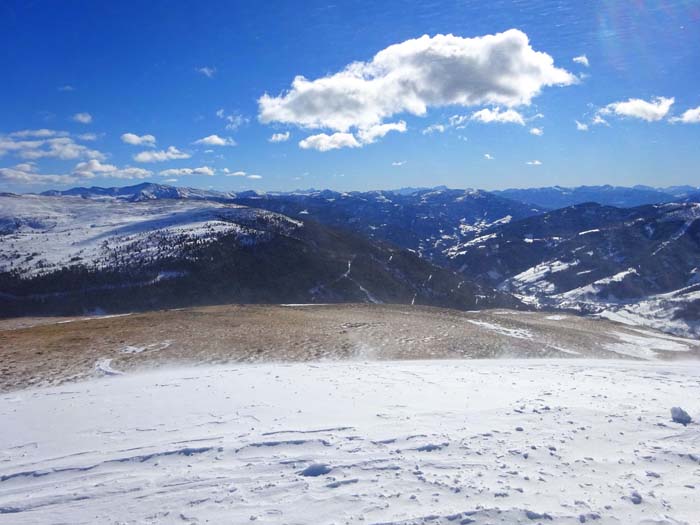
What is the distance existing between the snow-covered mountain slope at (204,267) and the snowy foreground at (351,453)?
57863 millimetres

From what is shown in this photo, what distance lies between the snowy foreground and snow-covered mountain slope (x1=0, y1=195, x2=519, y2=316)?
57863 mm

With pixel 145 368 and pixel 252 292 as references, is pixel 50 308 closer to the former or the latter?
pixel 252 292

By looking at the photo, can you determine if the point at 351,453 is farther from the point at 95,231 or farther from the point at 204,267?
the point at 95,231

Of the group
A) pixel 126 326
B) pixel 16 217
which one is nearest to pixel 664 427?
pixel 126 326

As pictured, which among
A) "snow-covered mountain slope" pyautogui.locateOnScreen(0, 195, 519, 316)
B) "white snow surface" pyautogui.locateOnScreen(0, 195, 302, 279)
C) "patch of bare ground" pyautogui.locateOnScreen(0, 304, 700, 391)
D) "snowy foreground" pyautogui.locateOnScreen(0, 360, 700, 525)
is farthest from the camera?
"white snow surface" pyautogui.locateOnScreen(0, 195, 302, 279)

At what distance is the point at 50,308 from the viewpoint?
6288 centimetres

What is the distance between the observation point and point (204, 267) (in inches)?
2990

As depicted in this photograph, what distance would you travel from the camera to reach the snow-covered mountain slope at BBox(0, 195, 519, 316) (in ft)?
222

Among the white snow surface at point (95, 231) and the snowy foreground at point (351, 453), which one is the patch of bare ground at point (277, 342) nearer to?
the snowy foreground at point (351, 453)

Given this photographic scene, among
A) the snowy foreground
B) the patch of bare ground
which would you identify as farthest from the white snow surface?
the snowy foreground

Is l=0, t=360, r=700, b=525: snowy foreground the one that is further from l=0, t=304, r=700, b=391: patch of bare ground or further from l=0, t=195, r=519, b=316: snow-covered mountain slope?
l=0, t=195, r=519, b=316: snow-covered mountain slope

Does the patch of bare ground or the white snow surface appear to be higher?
the white snow surface

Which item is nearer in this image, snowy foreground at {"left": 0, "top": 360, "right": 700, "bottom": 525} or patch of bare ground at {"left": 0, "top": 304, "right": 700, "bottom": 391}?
snowy foreground at {"left": 0, "top": 360, "right": 700, "bottom": 525}

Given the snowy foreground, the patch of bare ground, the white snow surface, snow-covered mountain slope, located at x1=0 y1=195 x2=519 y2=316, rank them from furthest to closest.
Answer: the white snow surface, snow-covered mountain slope, located at x1=0 y1=195 x2=519 y2=316, the patch of bare ground, the snowy foreground
